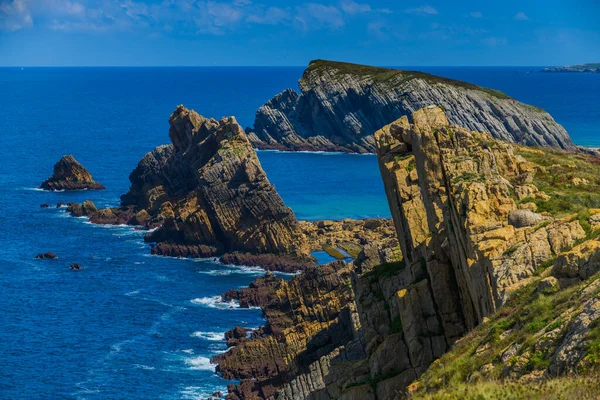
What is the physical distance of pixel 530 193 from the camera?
141 ft

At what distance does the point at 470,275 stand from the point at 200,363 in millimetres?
46644

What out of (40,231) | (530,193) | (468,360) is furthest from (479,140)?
(40,231)

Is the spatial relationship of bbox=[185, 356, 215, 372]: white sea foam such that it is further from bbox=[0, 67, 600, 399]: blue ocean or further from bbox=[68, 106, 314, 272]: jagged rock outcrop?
bbox=[68, 106, 314, 272]: jagged rock outcrop

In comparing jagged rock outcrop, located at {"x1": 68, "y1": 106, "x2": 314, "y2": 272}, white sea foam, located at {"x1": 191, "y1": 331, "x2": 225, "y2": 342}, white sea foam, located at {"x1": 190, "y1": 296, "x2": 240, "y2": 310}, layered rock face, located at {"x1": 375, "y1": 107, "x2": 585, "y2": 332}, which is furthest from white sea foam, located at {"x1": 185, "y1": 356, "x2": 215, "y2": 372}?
jagged rock outcrop, located at {"x1": 68, "y1": 106, "x2": 314, "y2": 272}

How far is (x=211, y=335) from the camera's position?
88500 millimetres

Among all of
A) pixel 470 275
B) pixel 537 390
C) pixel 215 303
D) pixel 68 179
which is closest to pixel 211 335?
pixel 215 303

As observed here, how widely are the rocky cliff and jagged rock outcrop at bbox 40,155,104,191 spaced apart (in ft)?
364

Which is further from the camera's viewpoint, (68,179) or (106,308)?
(68,179)

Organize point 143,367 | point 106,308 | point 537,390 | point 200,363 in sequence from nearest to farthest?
point 537,390
point 143,367
point 200,363
point 106,308

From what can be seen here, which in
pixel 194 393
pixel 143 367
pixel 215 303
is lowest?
pixel 194 393

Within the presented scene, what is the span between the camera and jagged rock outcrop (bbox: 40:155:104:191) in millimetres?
165250

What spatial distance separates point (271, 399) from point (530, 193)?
90.3 ft

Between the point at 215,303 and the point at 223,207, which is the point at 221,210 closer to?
the point at 223,207

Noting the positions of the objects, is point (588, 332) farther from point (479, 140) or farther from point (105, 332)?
point (105, 332)
